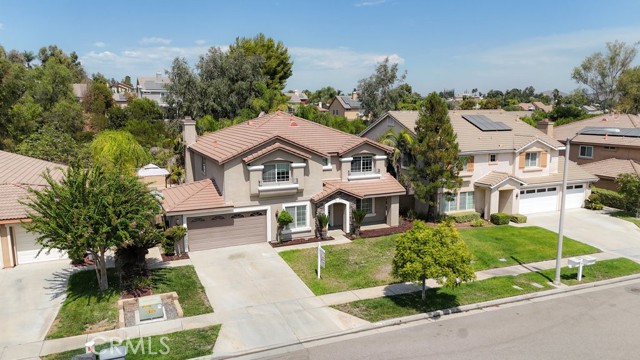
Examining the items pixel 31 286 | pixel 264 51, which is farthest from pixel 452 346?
pixel 264 51

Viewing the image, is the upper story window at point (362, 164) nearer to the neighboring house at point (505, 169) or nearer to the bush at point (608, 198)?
the neighboring house at point (505, 169)

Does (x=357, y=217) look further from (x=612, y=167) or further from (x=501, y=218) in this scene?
(x=612, y=167)

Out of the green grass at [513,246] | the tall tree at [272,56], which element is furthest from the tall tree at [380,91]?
the green grass at [513,246]

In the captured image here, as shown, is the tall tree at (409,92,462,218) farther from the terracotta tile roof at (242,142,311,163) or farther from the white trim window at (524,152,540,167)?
the terracotta tile roof at (242,142,311,163)

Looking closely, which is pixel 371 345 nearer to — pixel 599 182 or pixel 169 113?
pixel 599 182

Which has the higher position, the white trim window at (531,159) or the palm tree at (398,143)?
the palm tree at (398,143)

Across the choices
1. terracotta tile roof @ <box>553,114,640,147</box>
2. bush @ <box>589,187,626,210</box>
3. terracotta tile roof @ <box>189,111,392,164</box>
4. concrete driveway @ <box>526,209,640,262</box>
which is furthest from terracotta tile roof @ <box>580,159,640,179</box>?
terracotta tile roof @ <box>189,111,392,164</box>

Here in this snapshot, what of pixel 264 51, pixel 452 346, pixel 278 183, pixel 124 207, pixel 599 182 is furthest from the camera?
pixel 264 51
